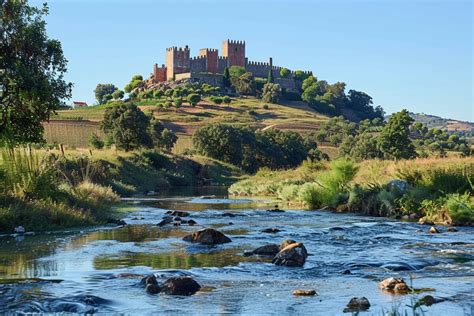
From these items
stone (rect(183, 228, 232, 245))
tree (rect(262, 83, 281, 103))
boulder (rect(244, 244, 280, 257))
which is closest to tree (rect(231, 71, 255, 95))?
tree (rect(262, 83, 281, 103))

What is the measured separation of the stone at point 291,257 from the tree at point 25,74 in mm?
10973

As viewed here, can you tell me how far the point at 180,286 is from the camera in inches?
412

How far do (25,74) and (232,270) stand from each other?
38.8 ft

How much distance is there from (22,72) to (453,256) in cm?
1434

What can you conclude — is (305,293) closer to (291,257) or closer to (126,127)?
(291,257)

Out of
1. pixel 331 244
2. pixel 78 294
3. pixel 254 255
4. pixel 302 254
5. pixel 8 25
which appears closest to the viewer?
A: pixel 78 294

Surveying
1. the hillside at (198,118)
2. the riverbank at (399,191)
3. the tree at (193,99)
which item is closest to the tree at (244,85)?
the hillside at (198,118)

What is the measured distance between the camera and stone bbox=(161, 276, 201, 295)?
10.4m

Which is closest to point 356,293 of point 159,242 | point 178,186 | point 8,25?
point 159,242

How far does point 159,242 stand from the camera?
17266 millimetres

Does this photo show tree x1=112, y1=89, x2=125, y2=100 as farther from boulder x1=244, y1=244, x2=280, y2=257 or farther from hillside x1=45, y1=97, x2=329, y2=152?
boulder x1=244, y1=244, x2=280, y2=257

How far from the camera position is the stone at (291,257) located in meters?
13.3

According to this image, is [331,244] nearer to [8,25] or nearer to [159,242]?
[159,242]

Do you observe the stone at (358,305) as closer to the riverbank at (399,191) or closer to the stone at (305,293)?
the stone at (305,293)
